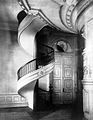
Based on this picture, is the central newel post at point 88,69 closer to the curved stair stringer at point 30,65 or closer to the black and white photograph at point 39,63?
the black and white photograph at point 39,63

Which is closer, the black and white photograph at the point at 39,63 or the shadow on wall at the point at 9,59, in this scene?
the black and white photograph at the point at 39,63

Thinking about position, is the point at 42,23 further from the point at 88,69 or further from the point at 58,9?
the point at 88,69

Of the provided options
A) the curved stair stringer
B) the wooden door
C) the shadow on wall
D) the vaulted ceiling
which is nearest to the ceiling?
the vaulted ceiling

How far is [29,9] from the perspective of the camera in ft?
13.5

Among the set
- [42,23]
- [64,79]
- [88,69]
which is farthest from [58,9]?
[64,79]

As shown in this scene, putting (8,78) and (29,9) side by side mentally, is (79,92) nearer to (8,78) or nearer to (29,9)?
(8,78)

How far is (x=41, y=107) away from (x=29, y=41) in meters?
1.94

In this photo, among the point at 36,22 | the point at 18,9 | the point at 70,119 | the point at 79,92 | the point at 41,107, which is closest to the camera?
the point at 70,119

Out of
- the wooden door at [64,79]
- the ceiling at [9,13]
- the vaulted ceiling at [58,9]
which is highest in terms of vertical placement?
the ceiling at [9,13]

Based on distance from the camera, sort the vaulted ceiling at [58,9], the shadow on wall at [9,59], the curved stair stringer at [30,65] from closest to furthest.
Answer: the vaulted ceiling at [58,9] < the curved stair stringer at [30,65] < the shadow on wall at [9,59]

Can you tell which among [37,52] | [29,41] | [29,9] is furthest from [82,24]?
[37,52]

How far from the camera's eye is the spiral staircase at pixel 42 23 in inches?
143

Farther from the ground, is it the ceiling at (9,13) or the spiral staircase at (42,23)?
the ceiling at (9,13)

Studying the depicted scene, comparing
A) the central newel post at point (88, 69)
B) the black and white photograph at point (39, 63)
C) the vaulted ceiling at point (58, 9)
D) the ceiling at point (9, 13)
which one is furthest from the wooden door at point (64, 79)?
the central newel post at point (88, 69)
